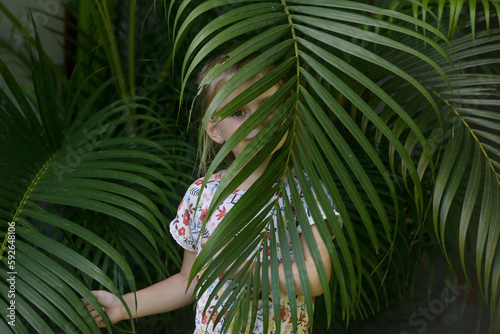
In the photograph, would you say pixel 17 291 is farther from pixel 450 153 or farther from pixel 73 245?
pixel 450 153

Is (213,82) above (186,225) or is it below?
above

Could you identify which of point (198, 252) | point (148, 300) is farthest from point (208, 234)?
point (148, 300)

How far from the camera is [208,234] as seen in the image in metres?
0.77

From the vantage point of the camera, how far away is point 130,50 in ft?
4.00

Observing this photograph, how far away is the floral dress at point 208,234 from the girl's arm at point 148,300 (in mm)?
40

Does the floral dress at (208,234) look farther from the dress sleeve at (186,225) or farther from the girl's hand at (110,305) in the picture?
the girl's hand at (110,305)

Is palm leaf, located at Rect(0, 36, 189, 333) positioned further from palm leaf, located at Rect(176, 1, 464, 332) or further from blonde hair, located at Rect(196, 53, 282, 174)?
palm leaf, located at Rect(176, 1, 464, 332)

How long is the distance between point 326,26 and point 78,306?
18.5 inches

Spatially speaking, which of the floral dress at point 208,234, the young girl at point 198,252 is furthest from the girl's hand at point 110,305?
the floral dress at point 208,234

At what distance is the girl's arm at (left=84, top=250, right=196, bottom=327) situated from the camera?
782 mm

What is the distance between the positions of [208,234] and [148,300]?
0.45 ft

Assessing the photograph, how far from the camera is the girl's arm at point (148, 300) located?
782 millimetres

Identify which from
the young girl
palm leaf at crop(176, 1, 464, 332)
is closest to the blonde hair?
the young girl

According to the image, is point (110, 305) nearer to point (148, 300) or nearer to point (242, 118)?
point (148, 300)
